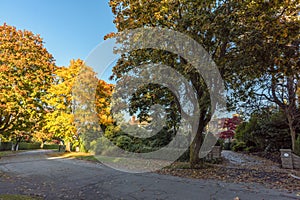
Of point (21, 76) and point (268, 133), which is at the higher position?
point (21, 76)

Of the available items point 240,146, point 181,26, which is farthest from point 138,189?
point 240,146

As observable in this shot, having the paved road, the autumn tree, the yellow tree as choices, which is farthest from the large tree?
the yellow tree

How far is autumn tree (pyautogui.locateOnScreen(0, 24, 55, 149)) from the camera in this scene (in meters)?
11.6

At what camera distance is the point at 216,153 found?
33.2 feet

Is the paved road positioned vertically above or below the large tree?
below

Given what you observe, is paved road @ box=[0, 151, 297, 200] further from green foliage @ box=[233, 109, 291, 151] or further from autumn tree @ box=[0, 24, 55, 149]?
autumn tree @ box=[0, 24, 55, 149]

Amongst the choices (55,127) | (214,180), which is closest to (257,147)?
(214,180)

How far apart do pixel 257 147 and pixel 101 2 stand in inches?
559

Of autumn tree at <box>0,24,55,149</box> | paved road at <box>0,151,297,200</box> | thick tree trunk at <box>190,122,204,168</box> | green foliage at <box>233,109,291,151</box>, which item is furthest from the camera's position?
green foliage at <box>233,109,291,151</box>

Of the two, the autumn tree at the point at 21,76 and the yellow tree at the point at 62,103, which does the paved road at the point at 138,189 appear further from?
the yellow tree at the point at 62,103

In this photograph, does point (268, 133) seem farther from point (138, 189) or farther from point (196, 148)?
→ point (138, 189)

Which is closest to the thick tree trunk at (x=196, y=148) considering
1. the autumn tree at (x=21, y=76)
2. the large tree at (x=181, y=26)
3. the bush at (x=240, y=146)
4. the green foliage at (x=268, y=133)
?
the large tree at (x=181, y=26)

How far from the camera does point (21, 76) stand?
477 inches

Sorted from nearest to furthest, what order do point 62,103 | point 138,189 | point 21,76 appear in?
point 138,189 < point 21,76 < point 62,103
